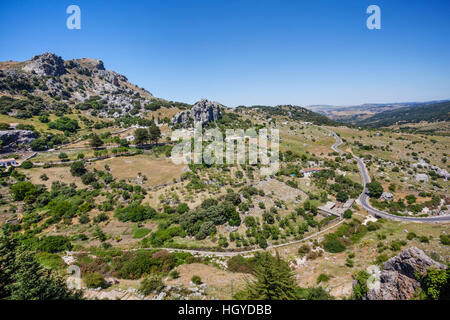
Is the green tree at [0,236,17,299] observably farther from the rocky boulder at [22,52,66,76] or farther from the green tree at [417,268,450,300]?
the rocky boulder at [22,52,66,76]

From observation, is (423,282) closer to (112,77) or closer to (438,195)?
(438,195)

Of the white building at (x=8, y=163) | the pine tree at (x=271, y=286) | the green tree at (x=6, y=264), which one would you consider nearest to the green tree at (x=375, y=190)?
the pine tree at (x=271, y=286)

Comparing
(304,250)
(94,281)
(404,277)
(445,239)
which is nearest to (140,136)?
(94,281)

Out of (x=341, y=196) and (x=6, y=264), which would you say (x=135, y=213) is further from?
(x=341, y=196)

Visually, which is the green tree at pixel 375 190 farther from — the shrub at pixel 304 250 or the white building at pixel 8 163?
the white building at pixel 8 163

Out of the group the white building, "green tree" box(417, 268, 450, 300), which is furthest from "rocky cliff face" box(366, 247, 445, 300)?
the white building
